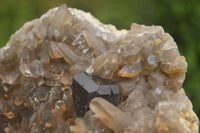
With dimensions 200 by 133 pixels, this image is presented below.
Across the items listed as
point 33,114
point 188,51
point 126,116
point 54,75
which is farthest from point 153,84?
point 188,51

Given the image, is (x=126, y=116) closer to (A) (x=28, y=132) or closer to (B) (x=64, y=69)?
(B) (x=64, y=69)

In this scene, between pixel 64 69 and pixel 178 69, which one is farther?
pixel 64 69

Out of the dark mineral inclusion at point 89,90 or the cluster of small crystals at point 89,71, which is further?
the dark mineral inclusion at point 89,90

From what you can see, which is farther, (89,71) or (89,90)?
(89,71)
